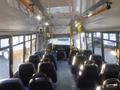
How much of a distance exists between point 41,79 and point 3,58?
8.04ft

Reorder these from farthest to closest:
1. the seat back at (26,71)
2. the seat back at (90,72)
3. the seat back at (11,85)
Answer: the seat back at (26,71) → the seat back at (90,72) → the seat back at (11,85)

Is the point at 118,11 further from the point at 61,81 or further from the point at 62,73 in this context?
the point at 62,73

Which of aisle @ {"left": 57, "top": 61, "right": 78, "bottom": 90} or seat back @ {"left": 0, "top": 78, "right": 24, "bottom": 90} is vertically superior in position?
seat back @ {"left": 0, "top": 78, "right": 24, "bottom": 90}

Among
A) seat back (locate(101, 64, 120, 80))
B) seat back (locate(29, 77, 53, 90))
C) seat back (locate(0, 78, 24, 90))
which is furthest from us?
seat back (locate(101, 64, 120, 80))

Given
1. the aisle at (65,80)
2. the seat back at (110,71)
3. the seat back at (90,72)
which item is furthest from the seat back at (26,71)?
the seat back at (110,71)

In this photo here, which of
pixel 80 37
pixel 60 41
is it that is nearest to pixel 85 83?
pixel 80 37

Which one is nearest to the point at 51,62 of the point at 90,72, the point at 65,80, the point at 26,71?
the point at 26,71

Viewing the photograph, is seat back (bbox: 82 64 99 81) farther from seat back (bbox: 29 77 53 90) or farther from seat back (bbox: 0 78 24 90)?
seat back (bbox: 0 78 24 90)

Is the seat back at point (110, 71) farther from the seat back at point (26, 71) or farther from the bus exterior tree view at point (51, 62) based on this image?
the seat back at point (26, 71)

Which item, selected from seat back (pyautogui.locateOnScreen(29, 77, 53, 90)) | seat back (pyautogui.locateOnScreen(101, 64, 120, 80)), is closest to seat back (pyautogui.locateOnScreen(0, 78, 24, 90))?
seat back (pyautogui.locateOnScreen(29, 77, 53, 90))

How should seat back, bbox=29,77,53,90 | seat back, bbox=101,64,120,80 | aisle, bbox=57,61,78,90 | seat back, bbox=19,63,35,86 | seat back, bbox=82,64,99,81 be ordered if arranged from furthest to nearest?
aisle, bbox=57,61,78,90 → seat back, bbox=19,63,35,86 → seat back, bbox=82,64,99,81 → seat back, bbox=101,64,120,80 → seat back, bbox=29,77,53,90

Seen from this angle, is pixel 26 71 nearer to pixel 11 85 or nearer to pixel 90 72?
pixel 90 72

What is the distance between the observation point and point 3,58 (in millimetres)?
7145

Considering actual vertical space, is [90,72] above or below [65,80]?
above
